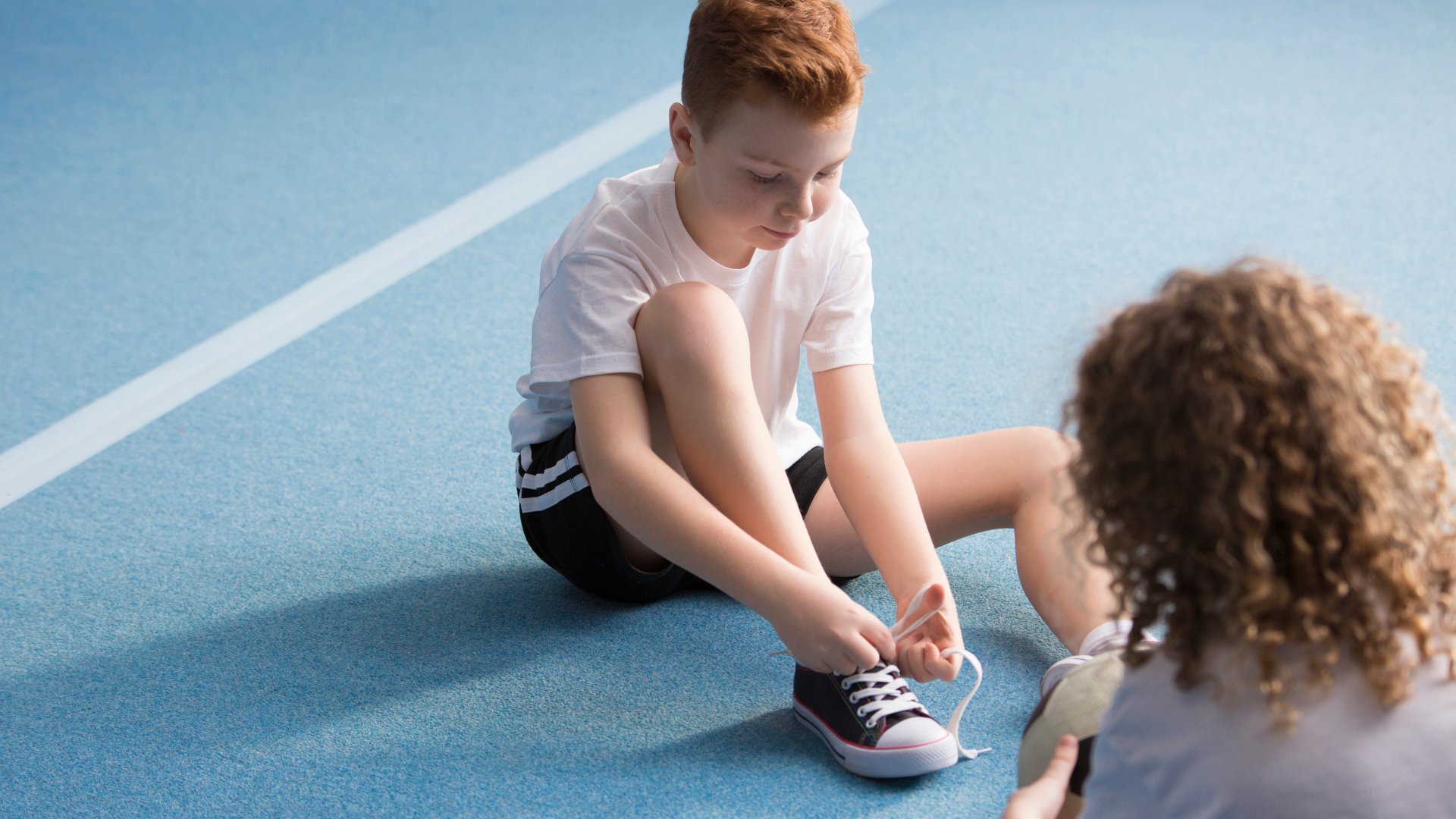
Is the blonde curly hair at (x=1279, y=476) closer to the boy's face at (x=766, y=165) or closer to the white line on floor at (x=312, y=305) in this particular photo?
the boy's face at (x=766, y=165)

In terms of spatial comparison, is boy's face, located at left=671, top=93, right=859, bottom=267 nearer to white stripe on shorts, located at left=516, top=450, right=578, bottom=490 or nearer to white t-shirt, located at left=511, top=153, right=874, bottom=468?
white t-shirt, located at left=511, top=153, right=874, bottom=468

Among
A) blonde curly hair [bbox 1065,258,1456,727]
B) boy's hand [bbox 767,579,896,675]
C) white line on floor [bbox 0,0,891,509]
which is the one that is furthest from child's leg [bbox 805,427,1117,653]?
white line on floor [bbox 0,0,891,509]

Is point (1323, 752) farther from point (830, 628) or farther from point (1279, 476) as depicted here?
point (830, 628)

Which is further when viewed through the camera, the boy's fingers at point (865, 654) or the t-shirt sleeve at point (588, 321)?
the t-shirt sleeve at point (588, 321)

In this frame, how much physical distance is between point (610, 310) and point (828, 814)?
1.46ft

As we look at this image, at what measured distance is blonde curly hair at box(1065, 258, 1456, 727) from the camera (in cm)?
62

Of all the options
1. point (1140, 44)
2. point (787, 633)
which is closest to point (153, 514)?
point (787, 633)

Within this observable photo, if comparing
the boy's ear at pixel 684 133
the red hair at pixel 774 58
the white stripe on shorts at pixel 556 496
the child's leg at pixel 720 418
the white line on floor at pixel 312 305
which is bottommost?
the white line on floor at pixel 312 305

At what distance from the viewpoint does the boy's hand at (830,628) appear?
1.00m

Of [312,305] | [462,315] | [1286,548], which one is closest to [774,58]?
[1286,548]

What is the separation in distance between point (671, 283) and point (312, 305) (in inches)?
39.9

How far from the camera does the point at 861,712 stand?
1025mm

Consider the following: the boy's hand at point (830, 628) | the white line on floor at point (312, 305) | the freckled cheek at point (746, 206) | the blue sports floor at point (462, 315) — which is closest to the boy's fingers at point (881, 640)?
the boy's hand at point (830, 628)

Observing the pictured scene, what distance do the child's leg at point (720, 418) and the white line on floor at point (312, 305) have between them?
2.90ft
